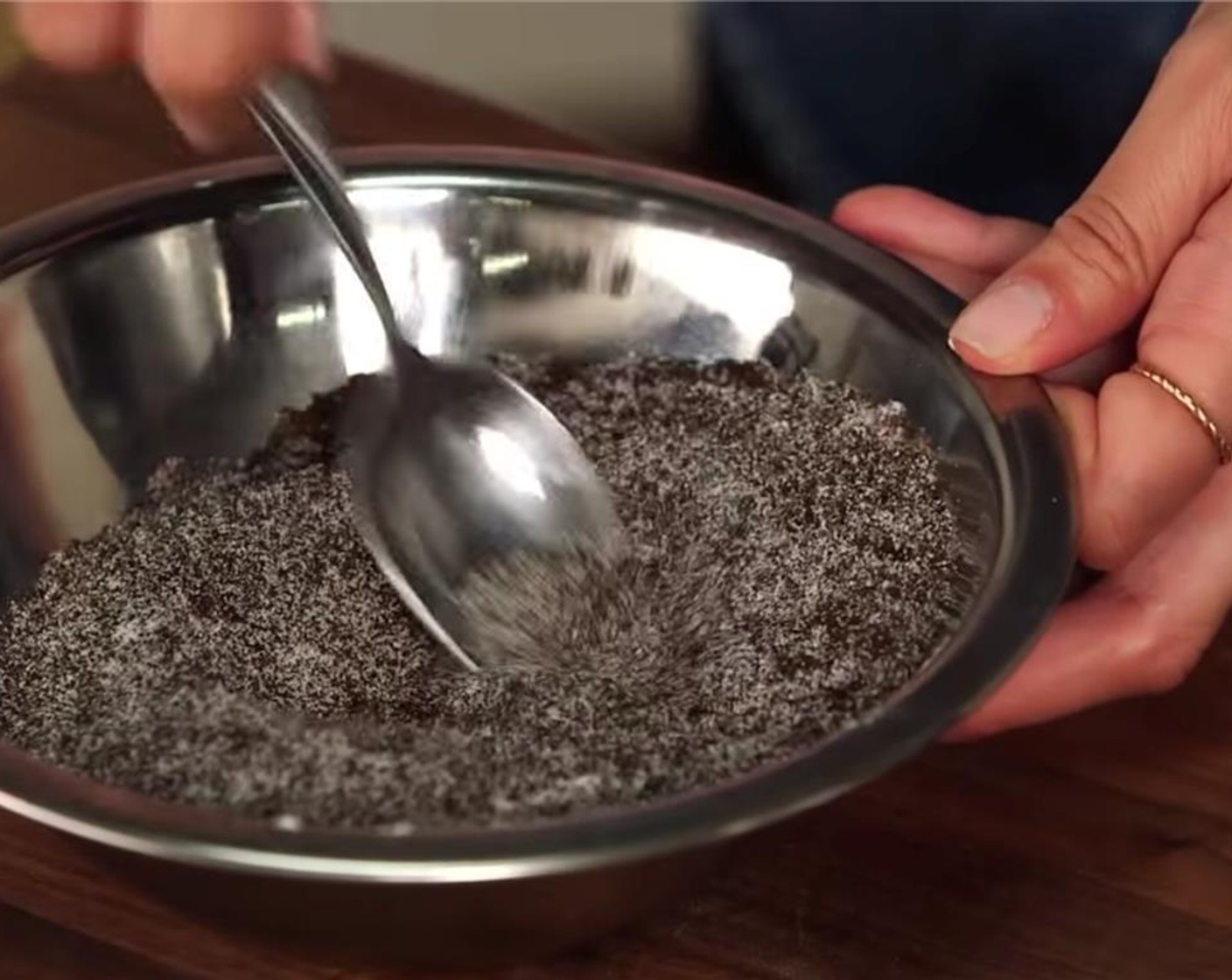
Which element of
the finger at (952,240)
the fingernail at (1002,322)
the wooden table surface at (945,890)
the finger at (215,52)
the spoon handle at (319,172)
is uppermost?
the finger at (215,52)

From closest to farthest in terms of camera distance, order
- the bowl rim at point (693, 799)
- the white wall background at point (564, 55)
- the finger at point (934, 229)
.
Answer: the bowl rim at point (693, 799) < the finger at point (934, 229) < the white wall background at point (564, 55)

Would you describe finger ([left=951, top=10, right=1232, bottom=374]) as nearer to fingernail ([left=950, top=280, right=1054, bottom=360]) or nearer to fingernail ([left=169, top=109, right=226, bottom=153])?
fingernail ([left=950, top=280, right=1054, bottom=360])

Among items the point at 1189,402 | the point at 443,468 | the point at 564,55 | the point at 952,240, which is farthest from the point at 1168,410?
the point at 564,55

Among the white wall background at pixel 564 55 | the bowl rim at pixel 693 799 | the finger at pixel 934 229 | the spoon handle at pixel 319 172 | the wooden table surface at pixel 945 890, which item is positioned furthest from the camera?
the white wall background at pixel 564 55

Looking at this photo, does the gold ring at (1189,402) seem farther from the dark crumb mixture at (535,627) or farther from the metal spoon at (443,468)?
the metal spoon at (443,468)

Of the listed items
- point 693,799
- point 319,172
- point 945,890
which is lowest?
point 945,890

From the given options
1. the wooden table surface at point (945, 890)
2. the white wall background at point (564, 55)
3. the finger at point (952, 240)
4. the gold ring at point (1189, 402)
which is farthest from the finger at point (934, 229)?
the white wall background at point (564, 55)

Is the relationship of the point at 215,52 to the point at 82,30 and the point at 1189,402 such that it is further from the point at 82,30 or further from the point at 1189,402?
the point at 1189,402
